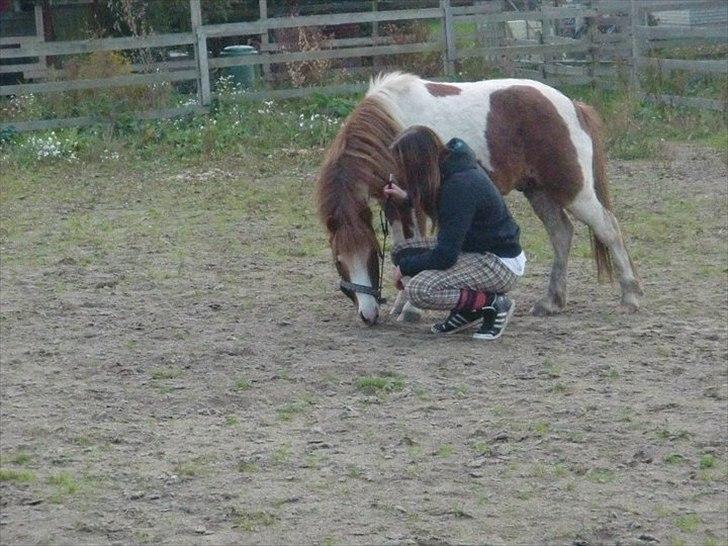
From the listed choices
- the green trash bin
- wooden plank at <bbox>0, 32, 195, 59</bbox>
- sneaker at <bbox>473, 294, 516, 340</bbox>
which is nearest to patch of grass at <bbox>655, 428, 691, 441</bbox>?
sneaker at <bbox>473, 294, 516, 340</bbox>

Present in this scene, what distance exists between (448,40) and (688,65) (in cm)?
347

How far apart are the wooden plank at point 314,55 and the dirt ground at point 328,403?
7.27m

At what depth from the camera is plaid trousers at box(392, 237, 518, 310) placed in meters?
6.76

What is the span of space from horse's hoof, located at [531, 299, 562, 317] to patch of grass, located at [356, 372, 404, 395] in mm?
1616

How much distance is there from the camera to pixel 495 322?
6801 mm

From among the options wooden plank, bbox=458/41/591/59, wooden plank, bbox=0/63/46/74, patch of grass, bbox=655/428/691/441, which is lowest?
patch of grass, bbox=655/428/691/441

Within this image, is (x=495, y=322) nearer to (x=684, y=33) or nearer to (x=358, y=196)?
(x=358, y=196)

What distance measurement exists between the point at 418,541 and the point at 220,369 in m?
2.42

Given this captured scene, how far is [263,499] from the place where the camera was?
14.6ft

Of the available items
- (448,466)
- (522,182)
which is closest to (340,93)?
(522,182)

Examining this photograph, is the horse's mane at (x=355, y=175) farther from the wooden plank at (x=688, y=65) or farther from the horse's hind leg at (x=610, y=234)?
the wooden plank at (x=688, y=65)

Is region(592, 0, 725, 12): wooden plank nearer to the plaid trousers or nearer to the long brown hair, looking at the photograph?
the plaid trousers

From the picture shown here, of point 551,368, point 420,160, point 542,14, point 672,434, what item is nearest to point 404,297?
point 420,160

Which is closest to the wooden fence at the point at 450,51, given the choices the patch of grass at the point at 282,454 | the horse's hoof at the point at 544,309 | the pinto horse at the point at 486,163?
the pinto horse at the point at 486,163
